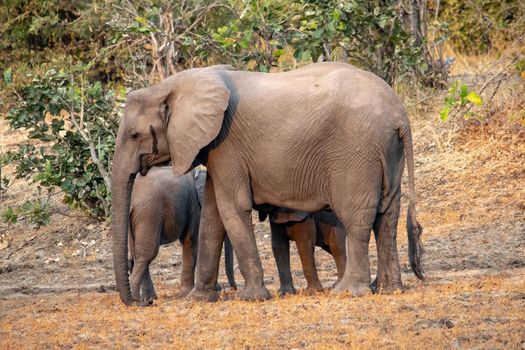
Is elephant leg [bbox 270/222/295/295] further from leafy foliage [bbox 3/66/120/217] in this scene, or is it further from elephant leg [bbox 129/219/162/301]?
leafy foliage [bbox 3/66/120/217]

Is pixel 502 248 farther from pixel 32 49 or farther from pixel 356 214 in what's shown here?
pixel 32 49

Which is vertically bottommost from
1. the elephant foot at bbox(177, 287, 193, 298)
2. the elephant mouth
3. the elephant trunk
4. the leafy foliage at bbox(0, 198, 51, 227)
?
the leafy foliage at bbox(0, 198, 51, 227)

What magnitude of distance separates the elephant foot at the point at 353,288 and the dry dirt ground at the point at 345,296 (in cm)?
14

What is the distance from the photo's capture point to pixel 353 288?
1073 cm

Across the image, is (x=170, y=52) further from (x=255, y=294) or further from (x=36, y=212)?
(x=255, y=294)

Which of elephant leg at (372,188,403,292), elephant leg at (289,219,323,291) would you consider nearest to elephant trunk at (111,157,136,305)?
elephant leg at (289,219,323,291)

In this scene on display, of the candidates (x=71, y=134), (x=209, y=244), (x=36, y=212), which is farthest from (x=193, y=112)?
(x=36, y=212)

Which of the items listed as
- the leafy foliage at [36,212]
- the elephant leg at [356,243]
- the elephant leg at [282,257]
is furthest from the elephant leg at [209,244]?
the leafy foliage at [36,212]

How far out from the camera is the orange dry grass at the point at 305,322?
877 centimetres

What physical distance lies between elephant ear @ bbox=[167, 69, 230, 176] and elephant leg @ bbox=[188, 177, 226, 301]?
1.79ft

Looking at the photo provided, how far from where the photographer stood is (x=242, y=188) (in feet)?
36.0

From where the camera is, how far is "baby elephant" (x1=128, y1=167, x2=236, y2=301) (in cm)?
1169

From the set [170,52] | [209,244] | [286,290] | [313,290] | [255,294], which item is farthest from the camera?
[170,52]

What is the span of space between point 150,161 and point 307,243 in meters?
1.68
